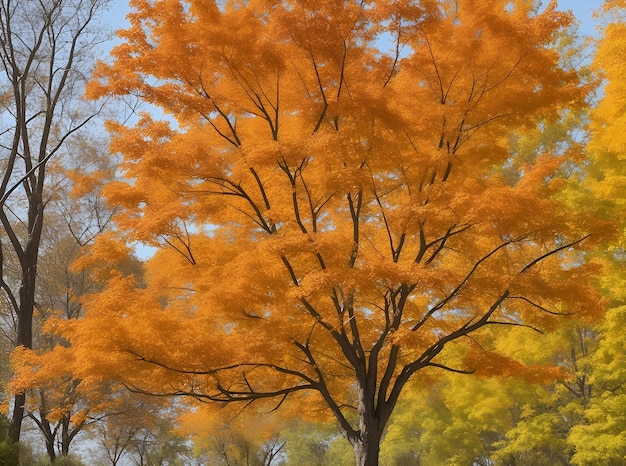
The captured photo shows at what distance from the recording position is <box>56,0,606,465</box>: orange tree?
910 cm

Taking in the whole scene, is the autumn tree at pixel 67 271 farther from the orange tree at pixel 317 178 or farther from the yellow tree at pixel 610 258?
the yellow tree at pixel 610 258

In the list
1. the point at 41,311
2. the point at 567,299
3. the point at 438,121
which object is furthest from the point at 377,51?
the point at 41,311

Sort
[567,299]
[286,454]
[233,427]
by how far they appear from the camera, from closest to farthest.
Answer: [567,299] < [233,427] < [286,454]

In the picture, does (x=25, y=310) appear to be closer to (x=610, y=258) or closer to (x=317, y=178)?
(x=317, y=178)

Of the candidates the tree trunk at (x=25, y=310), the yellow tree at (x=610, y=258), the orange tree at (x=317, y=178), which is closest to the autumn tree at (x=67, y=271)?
the tree trunk at (x=25, y=310)

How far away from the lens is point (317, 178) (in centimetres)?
970

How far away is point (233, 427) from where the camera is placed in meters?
28.2

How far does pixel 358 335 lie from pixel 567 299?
316cm

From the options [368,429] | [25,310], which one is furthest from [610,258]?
[25,310]

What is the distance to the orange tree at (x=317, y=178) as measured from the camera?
29.9 ft

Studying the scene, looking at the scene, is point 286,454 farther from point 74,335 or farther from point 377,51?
point 377,51

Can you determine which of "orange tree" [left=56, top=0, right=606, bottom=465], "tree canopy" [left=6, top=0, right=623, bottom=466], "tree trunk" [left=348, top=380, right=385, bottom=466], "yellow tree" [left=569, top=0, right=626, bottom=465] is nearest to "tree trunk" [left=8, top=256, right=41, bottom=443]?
"orange tree" [left=56, top=0, right=606, bottom=465]

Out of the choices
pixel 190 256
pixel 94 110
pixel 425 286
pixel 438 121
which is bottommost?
pixel 425 286

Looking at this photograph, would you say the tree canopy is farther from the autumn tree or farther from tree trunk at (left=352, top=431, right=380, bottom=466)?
the autumn tree
